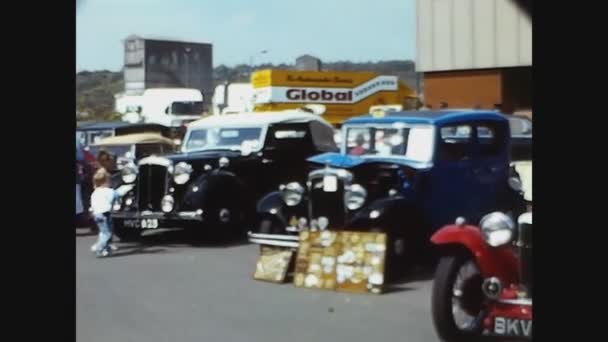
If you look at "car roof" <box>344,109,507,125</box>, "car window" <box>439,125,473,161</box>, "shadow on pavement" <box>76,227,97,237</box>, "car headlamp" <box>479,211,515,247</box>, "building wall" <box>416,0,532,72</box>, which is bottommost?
"shadow on pavement" <box>76,227,97,237</box>

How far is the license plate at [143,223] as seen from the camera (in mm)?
9637

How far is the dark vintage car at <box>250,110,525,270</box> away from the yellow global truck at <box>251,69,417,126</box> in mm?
12414

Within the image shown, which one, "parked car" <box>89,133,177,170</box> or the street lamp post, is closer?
"parked car" <box>89,133,177,170</box>

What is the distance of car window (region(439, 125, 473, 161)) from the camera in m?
7.71

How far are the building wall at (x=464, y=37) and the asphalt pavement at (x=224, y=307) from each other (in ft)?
27.2

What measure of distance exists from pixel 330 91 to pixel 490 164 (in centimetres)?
1391

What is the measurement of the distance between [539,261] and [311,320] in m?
2.81

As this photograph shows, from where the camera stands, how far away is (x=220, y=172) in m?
9.73

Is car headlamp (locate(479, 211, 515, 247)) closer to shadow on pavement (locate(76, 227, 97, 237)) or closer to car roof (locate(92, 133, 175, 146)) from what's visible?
shadow on pavement (locate(76, 227, 97, 237))

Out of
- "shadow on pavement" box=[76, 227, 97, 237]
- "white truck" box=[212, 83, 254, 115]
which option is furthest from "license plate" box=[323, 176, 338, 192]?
"white truck" box=[212, 83, 254, 115]

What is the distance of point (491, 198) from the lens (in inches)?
314

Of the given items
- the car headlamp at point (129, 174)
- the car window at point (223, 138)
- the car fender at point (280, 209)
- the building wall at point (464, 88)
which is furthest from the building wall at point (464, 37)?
the car fender at point (280, 209)

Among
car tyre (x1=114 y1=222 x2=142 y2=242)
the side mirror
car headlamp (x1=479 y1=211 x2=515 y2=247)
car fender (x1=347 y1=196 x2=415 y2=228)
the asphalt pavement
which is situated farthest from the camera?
car tyre (x1=114 y1=222 x2=142 y2=242)

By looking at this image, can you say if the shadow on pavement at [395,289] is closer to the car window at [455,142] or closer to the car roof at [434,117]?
the car window at [455,142]
